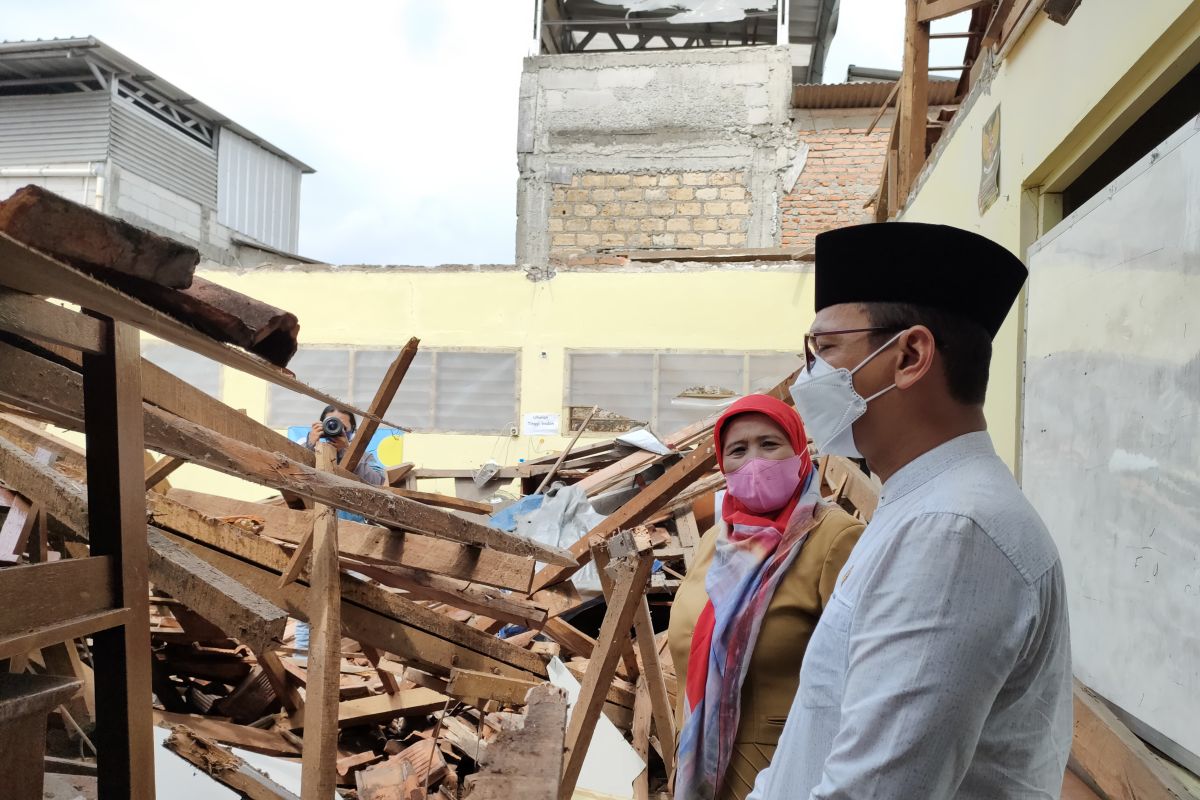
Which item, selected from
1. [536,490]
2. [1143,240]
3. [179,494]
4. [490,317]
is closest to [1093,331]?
[1143,240]

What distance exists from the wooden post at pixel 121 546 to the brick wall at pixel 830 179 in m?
12.2

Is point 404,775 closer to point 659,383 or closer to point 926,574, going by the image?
point 926,574

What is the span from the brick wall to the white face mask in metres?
12.1

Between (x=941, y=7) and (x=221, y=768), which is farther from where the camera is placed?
(x=941, y=7)

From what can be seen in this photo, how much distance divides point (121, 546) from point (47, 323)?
556mm

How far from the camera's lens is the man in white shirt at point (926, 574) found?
101 centimetres

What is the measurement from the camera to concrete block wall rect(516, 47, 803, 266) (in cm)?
1315

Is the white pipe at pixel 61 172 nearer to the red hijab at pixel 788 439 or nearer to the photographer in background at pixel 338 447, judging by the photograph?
the photographer in background at pixel 338 447

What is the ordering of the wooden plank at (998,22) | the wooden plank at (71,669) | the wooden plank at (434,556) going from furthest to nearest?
1. the wooden plank at (998,22)
2. the wooden plank at (71,669)
3. the wooden plank at (434,556)

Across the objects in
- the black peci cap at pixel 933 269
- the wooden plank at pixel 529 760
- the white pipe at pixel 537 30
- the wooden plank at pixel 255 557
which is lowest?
the wooden plank at pixel 529 760

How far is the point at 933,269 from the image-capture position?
1.28m

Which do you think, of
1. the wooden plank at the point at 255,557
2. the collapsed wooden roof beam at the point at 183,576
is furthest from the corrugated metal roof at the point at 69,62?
the collapsed wooden roof beam at the point at 183,576

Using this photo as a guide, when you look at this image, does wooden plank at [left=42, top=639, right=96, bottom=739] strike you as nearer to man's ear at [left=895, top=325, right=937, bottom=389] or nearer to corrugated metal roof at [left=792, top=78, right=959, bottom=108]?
man's ear at [left=895, top=325, right=937, bottom=389]

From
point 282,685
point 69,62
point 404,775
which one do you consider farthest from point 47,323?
point 69,62
